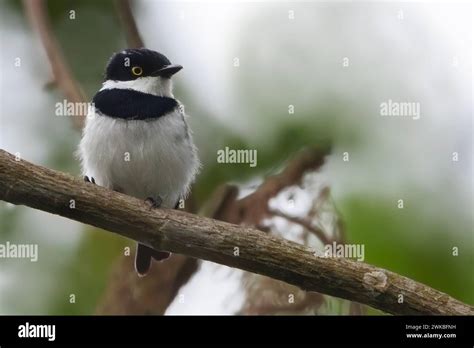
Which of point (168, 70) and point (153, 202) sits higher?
point (168, 70)

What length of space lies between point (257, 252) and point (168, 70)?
1.44 meters

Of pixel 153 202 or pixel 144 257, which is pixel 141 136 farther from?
pixel 144 257

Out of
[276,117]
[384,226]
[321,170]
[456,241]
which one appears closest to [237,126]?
[276,117]

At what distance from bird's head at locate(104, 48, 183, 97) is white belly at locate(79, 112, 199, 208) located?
9.1 inches

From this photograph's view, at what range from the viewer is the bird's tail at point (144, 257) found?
4875 mm

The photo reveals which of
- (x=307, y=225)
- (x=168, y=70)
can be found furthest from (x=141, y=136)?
(x=307, y=225)

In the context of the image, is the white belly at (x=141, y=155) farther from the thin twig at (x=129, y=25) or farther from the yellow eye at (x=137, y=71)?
the thin twig at (x=129, y=25)

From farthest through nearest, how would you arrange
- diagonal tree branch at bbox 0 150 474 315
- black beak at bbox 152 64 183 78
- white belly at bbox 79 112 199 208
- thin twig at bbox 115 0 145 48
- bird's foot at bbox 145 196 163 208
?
thin twig at bbox 115 0 145 48, black beak at bbox 152 64 183 78, white belly at bbox 79 112 199 208, bird's foot at bbox 145 196 163 208, diagonal tree branch at bbox 0 150 474 315

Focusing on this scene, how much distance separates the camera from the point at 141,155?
4.83 meters

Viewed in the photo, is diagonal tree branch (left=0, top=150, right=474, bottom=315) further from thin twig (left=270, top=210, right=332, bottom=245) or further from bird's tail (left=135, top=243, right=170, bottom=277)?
bird's tail (left=135, top=243, right=170, bottom=277)

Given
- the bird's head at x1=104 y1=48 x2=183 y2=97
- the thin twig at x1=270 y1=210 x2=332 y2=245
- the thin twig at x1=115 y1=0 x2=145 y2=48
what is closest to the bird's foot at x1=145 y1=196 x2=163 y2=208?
the thin twig at x1=270 y1=210 x2=332 y2=245

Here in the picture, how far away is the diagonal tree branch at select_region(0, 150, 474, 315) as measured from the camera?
4.07 metres

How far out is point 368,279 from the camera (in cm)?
413
